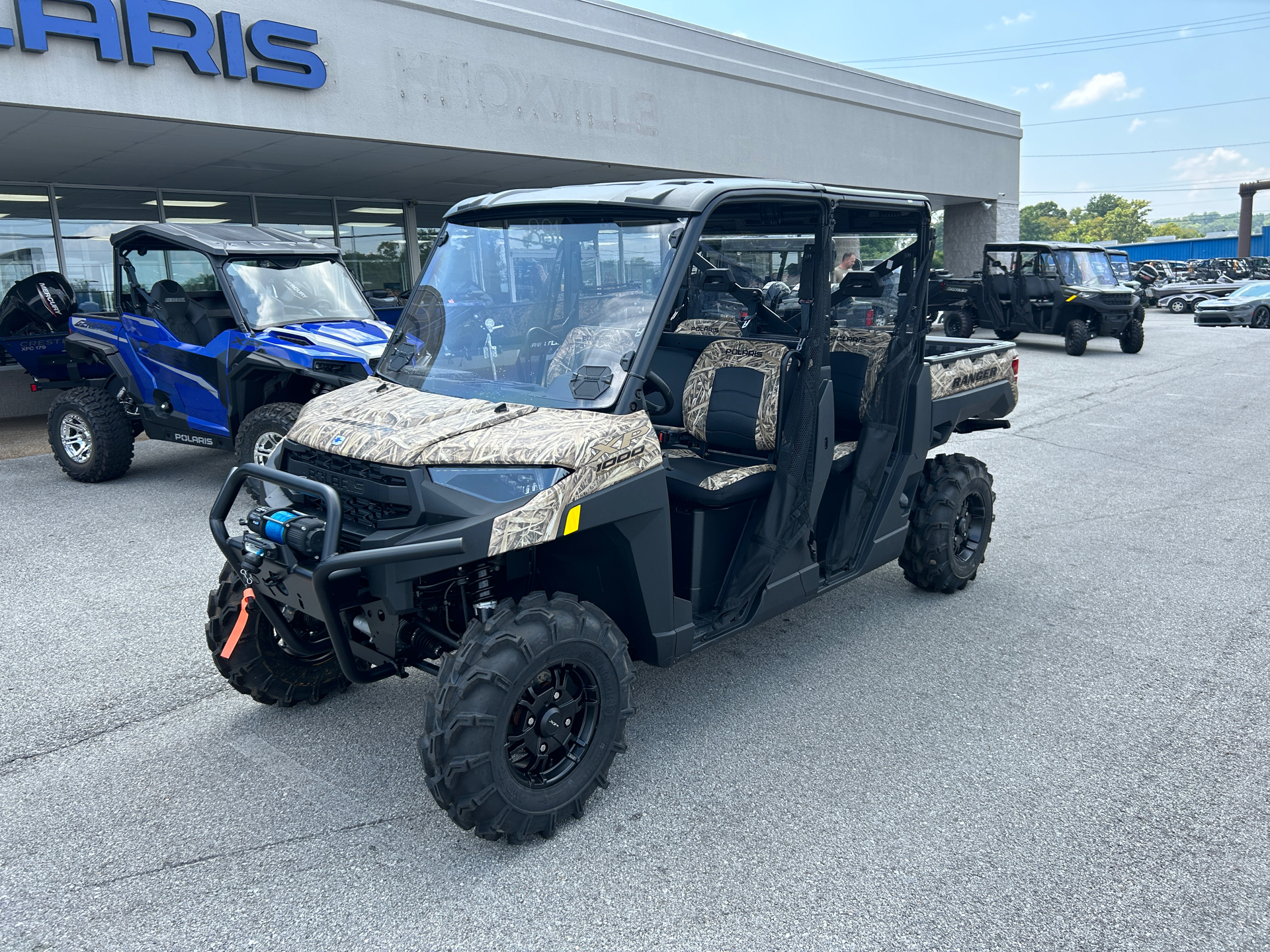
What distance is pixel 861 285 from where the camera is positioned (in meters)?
4.91

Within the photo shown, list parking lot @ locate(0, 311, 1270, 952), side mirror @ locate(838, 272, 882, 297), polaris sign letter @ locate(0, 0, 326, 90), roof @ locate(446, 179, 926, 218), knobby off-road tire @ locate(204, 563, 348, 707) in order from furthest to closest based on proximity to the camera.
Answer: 1. polaris sign letter @ locate(0, 0, 326, 90)
2. side mirror @ locate(838, 272, 882, 297)
3. knobby off-road tire @ locate(204, 563, 348, 707)
4. roof @ locate(446, 179, 926, 218)
5. parking lot @ locate(0, 311, 1270, 952)

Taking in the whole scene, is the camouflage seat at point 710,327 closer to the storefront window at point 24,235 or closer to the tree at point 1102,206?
the storefront window at point 24,235

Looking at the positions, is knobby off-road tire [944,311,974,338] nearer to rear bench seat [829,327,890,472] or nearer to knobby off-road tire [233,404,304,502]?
knobby off-road tire [233,404,304,502]

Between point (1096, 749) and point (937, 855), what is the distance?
1.08 meters

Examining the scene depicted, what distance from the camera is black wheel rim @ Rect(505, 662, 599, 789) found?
314 cm

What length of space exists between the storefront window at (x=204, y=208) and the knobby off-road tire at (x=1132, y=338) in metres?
16.0

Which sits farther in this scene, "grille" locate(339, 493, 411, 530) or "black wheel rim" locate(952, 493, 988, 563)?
"black wheel rim" locate(952, 493, 988, 563)

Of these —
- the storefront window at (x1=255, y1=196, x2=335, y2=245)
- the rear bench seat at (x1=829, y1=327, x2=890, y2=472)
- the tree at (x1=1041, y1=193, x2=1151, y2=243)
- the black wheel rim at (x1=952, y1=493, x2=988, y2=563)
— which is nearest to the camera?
the rear bench seat at (x1=829, y1=327, x2=890, y2=472)

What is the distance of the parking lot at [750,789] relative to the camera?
2805mm

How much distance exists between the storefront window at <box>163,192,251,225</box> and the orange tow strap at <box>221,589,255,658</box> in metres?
13.1

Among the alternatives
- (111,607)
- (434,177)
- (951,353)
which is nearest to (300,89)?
(434,177)

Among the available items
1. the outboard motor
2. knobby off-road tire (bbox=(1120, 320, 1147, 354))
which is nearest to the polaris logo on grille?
the outboard motor

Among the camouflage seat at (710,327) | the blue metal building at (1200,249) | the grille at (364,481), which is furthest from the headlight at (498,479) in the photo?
the blue metal building at (1200,249)

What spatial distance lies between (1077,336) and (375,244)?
44.0 ft
